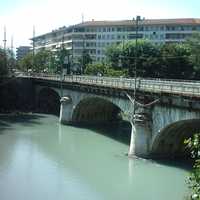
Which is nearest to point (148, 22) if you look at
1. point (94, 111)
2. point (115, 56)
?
point (115, 56)

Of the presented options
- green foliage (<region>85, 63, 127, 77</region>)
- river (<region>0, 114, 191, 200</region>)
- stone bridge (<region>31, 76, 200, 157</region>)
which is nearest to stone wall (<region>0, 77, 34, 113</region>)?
green foliage (<region>85, 63, 127, 77</region>)

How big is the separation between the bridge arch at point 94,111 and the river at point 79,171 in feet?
30.2

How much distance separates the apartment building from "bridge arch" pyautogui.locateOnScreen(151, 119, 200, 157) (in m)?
80.7

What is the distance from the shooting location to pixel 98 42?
440 ft

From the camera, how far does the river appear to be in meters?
29.2

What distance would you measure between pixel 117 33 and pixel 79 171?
97962mm

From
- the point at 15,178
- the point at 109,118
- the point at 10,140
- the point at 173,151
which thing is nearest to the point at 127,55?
the point at 109,118

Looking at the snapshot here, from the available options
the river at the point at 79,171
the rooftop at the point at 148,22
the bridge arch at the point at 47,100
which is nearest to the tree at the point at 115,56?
the bridge arch at the point at 47,100

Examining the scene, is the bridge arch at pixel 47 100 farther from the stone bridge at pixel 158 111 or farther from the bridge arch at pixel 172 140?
the bridge arch at pixel 172 140

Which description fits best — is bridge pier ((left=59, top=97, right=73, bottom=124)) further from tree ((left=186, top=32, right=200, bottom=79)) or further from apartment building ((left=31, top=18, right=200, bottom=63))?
apartment building ((left=31, top=18, right=200, bottom=63))

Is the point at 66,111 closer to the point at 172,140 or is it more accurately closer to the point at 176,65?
the point at 172,140

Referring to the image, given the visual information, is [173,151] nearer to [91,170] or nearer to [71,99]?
[91,170]

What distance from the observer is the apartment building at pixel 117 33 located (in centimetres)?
12262

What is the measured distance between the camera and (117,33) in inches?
5108
